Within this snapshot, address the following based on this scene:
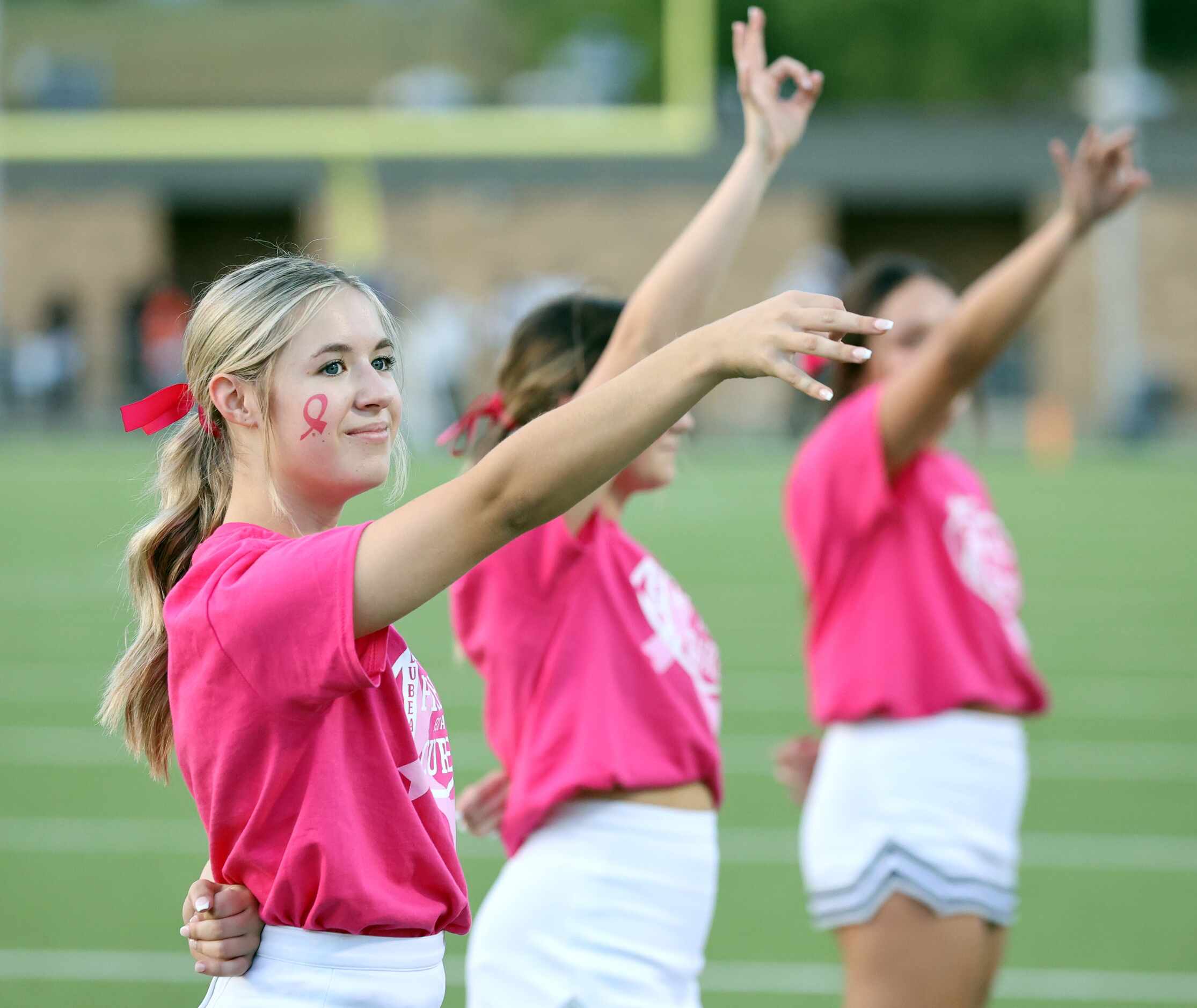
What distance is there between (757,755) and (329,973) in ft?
17.6

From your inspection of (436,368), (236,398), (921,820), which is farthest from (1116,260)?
(236,398)

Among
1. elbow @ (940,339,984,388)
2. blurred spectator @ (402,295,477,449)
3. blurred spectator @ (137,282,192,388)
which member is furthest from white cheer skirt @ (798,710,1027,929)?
blurred spectator @ (137,282,192,388)

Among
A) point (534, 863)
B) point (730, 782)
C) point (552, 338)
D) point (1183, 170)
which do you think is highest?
point (1183, 170)

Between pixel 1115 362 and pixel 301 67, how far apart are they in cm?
1452

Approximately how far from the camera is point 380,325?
2.11 m

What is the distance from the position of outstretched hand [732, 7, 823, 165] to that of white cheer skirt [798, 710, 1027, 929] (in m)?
1.09

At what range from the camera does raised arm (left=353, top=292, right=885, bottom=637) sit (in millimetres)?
1714

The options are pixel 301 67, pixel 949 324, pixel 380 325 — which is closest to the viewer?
pixel 380 325

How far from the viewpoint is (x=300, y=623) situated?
1840 millimetres

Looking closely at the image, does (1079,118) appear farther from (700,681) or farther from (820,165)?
(700,681)

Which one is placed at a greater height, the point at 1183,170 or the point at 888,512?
the point at 1183,170

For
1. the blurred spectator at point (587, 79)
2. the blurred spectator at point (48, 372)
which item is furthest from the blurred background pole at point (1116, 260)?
the blurred spectator at point (48, 372)

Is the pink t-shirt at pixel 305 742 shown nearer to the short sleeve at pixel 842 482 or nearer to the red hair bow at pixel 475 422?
the red hair bow at pixel 475 422

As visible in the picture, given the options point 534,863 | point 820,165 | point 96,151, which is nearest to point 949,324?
point 534,863
